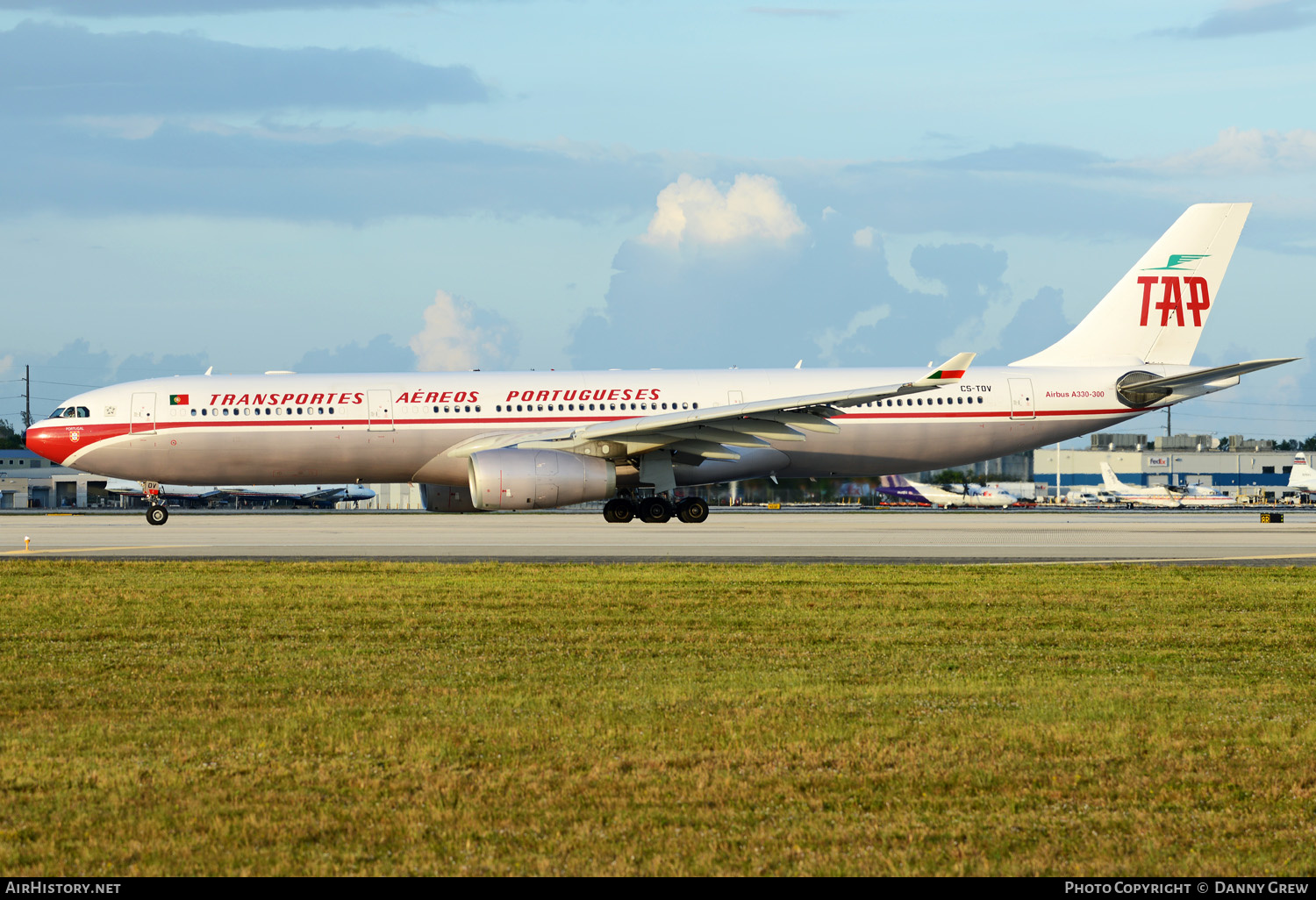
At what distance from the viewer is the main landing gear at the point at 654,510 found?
101 feet

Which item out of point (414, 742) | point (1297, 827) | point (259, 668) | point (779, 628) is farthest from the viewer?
point (779, 628)

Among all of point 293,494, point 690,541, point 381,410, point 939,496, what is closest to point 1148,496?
point 939,496

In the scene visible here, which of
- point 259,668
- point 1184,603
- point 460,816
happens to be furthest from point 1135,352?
point 460,816

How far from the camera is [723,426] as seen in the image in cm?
2870

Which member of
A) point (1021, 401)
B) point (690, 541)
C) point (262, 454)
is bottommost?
point (690, 541)

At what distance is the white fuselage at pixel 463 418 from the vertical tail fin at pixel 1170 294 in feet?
3.92

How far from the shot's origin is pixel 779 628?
10422mm

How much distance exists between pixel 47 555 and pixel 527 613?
1240 centimetres

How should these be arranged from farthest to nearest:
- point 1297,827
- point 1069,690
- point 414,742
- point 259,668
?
point 259,668
point 1069,690
point 414,742
point 1297,827

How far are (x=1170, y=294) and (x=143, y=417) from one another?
28.0 metres

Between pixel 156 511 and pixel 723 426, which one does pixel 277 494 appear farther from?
pixel 723 426

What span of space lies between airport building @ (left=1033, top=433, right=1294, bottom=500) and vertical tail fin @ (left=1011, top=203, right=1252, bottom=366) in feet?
275

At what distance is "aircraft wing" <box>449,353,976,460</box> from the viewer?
27.1 metres

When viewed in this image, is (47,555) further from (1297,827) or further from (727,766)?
(1297,827)
